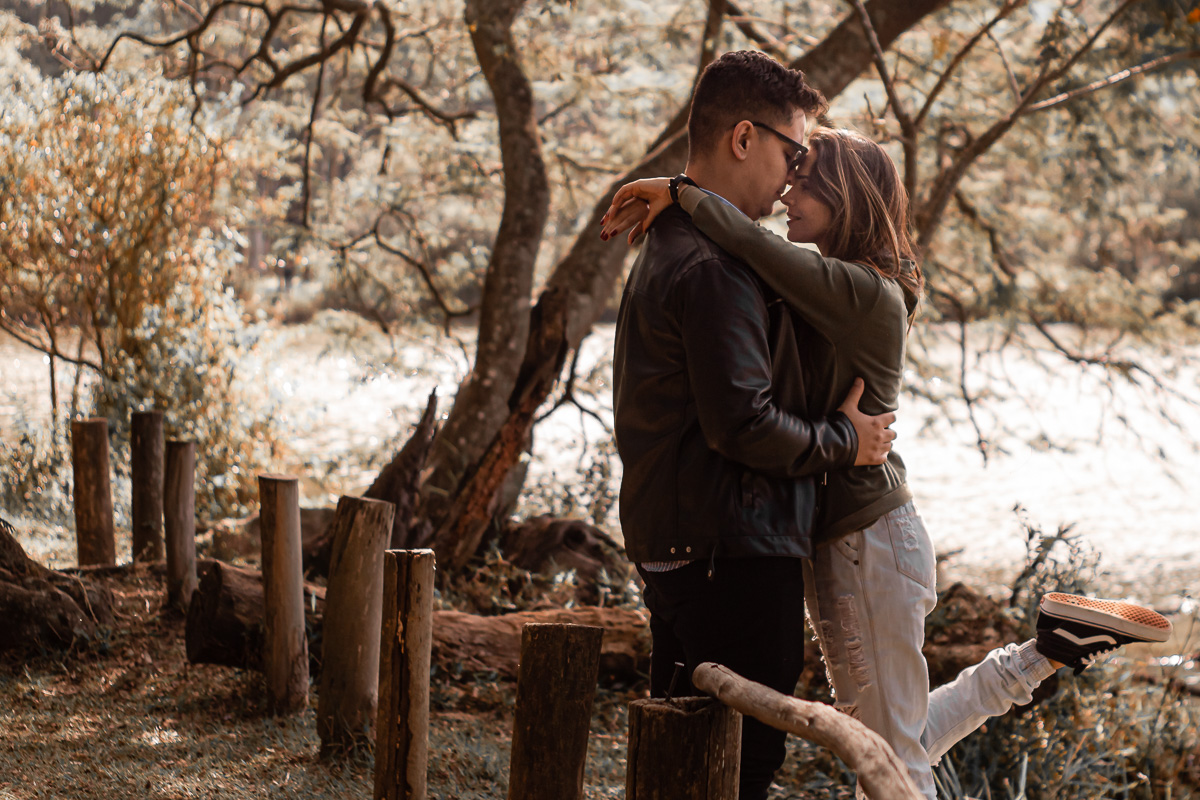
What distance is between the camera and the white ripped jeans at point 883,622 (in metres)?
2.00

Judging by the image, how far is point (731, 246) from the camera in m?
1.85

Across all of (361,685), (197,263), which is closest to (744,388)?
(361,685)

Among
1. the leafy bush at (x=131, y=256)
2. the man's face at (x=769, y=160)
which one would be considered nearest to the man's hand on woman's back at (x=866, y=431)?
the man's face at (x=769, y=160)

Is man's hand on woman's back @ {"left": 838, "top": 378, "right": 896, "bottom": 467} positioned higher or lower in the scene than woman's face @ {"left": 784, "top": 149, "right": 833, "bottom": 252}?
lower

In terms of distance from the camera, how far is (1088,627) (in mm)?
2334

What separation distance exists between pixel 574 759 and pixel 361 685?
1.34m

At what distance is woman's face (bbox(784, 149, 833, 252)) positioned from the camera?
6.85ft

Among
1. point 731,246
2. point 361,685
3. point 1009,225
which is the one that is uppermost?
point 1009,225

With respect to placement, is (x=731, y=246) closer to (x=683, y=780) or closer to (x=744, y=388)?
(x=744, y=388)

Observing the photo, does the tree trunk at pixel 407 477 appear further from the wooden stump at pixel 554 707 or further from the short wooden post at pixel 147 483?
the wooden stump at pixel 554 707

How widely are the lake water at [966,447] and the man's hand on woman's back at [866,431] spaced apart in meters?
3.16

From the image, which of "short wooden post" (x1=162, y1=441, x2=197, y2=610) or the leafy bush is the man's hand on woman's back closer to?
"short wooden post" (x1=162, y1=441, x2=197, y2=610)

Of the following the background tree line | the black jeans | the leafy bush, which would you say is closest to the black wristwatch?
the black jeans

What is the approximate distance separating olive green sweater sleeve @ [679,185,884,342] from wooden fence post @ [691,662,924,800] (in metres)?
0.70
